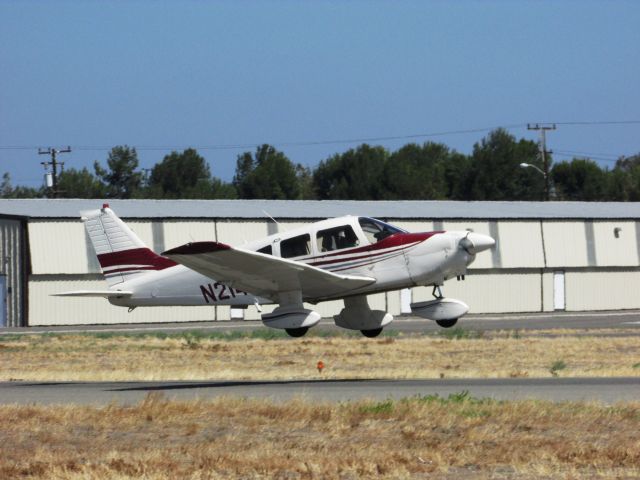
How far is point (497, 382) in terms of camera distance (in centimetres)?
2311

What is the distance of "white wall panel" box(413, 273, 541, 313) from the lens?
60500 mm

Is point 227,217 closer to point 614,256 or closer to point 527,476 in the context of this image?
point 614,256

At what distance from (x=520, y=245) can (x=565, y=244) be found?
279 cm

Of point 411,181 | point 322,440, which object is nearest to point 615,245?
point 322,440

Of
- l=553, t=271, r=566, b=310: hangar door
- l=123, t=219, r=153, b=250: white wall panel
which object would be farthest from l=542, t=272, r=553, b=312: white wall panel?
l=123, t=219, r=153, b=250: white wall panel

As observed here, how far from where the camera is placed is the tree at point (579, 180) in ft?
412

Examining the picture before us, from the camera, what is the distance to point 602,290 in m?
64.9

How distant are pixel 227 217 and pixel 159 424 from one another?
135ft

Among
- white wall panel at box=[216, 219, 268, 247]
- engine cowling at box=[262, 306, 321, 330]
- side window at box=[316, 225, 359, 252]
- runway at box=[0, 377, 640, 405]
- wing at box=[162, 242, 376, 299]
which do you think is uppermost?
white wall panel at box=[216, 219, 268, 247]

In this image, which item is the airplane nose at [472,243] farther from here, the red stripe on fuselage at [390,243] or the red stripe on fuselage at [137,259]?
the red stripe on fuselage at [137,259]

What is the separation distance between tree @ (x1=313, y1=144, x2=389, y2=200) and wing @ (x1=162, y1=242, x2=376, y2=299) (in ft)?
328

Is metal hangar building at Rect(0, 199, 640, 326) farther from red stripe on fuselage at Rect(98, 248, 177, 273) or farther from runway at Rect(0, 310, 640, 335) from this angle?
red stripe on fuselage at Rect(98, 248, 177, 273)

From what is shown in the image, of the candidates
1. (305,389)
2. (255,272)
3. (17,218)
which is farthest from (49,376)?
(17,218)

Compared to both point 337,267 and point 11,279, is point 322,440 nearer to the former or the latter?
point 337,267
